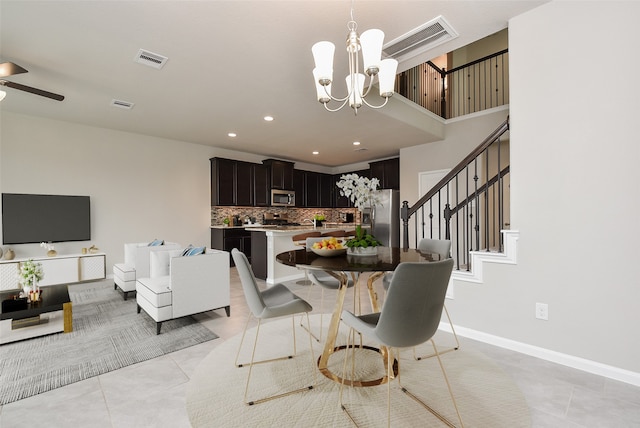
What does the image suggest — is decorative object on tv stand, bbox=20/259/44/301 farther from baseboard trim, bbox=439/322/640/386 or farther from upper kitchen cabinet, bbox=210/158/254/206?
baseboard trim, bbox=439/322/640/386

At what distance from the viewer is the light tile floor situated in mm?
1709

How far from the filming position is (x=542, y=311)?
8.06ft

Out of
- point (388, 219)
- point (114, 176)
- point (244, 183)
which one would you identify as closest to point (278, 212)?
point (244, 183)

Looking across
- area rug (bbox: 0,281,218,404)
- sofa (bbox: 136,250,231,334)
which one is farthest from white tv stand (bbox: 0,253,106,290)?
sofa (bbox: 136,250,231,334)

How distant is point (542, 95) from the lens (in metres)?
2.47

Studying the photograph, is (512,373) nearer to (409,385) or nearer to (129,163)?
(409,385)

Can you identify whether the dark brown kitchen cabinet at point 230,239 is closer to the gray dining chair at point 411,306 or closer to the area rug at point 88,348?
the area rug at point 88,348

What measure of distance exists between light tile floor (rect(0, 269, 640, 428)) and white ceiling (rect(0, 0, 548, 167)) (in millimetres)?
2815

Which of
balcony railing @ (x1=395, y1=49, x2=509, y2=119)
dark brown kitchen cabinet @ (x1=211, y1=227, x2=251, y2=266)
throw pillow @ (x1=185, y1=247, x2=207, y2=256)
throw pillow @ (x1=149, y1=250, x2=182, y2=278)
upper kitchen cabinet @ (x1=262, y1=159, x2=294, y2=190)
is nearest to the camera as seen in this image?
throw pillow @ (x1=185, y1=247, x2=207, y2=256)

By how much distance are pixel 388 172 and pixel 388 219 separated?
4.67 ft

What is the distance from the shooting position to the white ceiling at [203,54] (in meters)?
2.37

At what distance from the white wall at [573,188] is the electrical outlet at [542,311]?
29mm

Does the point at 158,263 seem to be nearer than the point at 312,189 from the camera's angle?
Yes

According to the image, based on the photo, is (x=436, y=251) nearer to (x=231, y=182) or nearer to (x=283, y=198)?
(x=231, y=182)
